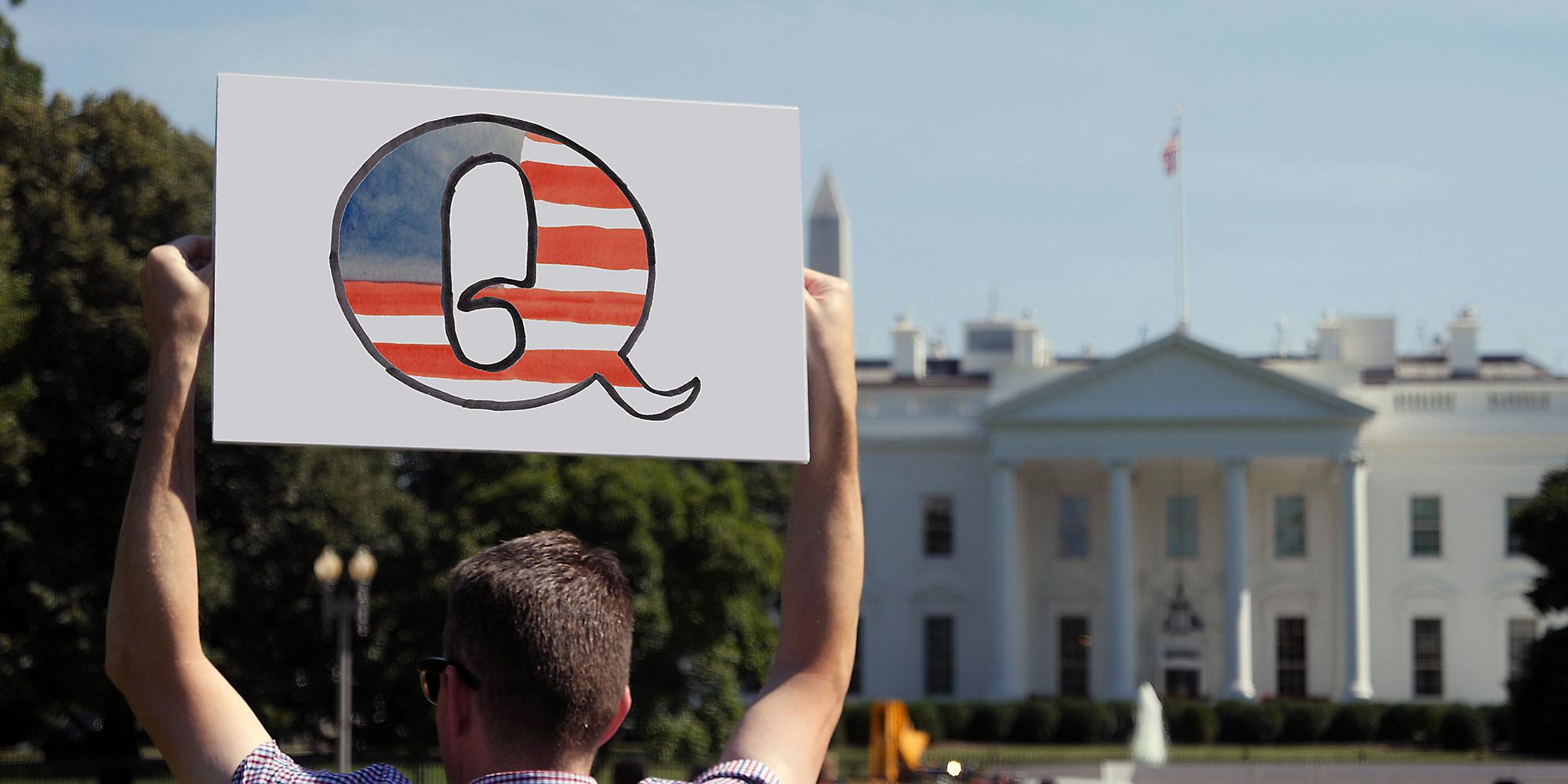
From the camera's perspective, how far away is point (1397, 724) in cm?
5278

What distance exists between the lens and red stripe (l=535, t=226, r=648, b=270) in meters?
2.96

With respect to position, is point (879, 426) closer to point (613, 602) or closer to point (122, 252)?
point (122, 252)

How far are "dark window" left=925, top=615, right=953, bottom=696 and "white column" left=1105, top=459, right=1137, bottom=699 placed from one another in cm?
568

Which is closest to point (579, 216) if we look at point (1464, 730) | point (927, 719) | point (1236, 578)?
point (1464, 730)

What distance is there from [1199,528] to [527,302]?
58567mm

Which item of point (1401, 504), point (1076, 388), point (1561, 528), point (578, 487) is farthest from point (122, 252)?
point (1401, 504)

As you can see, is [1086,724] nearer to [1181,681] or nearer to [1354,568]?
[1181,681]

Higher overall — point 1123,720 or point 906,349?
point 906,349

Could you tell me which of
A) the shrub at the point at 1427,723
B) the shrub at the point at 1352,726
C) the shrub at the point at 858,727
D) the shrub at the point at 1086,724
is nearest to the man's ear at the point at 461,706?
the shrub at the point at 858,727

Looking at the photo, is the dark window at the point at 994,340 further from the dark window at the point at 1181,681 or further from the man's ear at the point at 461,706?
the man's ear at the point at 461,706

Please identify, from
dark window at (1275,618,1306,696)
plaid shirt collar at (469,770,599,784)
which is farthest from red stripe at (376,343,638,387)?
dark window at (1275,618,1306,696)

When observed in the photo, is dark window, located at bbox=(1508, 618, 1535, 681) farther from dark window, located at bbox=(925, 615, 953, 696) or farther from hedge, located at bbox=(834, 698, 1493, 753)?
dark window, located at bbox=(925, 615, 953, 696)

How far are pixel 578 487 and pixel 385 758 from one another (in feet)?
17.4

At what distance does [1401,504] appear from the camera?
2359 inches
